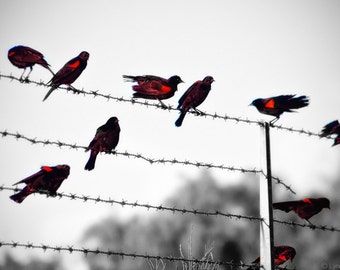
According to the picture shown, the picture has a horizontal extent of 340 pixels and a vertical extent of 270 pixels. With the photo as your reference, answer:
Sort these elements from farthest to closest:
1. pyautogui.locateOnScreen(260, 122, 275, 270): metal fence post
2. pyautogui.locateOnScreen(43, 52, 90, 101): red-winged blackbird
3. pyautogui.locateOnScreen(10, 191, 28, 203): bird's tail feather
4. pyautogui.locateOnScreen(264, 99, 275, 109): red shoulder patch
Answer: pyautogui.locateOnScreen(264, 99, 275, 109): red shoulder patch
pyautogui.locateOnScreen(43, 52, 90, 101): red-winged blackbird
pyautogui.locateOnScreen(10, 191, 28, 203): bird's tail feather
pyautogui.locateOnScreen(260, 122, 275, 270): metal fence post

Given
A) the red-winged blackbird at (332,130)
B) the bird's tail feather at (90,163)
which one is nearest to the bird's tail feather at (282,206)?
the red-winged blackbird at (332,130)

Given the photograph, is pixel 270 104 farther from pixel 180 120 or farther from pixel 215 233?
pixel 215 233

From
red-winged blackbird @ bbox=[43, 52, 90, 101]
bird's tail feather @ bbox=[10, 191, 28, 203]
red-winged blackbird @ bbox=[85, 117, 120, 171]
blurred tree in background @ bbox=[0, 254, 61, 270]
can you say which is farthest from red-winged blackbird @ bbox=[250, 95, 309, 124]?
blurred tree in background @ bbox=[0, 254, 61, 270]

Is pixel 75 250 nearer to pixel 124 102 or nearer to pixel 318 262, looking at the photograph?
pixel 124 102

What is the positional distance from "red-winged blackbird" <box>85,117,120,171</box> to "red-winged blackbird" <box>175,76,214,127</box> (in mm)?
856

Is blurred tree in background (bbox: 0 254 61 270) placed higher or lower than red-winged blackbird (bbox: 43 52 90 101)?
lower

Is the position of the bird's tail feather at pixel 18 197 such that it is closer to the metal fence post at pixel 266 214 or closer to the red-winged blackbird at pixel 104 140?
the red-winged blackbird at pixel 104 140

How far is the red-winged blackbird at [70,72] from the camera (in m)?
4.74

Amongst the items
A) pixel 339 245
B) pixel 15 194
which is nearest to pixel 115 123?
pixel 15 194

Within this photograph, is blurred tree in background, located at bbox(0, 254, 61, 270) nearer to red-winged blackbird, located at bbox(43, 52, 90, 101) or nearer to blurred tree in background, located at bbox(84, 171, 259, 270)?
blurred tree in background, located at bbox(84, 171, 259, 270)

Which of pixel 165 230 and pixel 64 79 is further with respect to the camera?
pixel 165 230

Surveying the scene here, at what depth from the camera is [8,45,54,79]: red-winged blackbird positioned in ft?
16.3

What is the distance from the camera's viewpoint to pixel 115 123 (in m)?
5.77

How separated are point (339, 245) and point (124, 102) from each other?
17.7 meters
